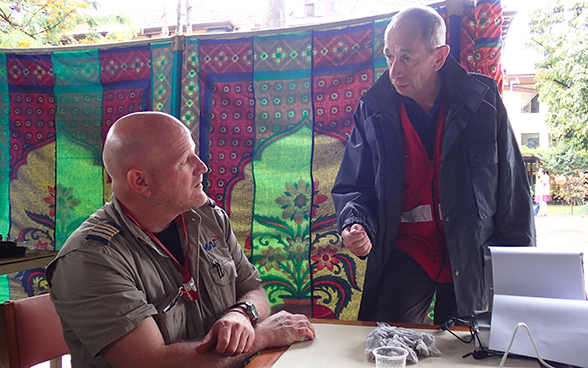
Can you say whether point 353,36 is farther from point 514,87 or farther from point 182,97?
point 514,87

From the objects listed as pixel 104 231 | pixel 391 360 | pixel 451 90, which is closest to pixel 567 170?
pixel 451 90

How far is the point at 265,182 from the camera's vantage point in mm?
2932

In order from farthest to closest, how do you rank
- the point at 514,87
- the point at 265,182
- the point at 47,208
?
the point at 514,87 < the point at 47,208 < the point at 265,182

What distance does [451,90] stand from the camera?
192 cm

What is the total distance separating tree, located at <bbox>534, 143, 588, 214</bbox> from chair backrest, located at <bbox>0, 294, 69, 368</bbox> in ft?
33.7

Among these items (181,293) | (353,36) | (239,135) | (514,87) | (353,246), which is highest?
(514,87)

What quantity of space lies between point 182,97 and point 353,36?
118cm

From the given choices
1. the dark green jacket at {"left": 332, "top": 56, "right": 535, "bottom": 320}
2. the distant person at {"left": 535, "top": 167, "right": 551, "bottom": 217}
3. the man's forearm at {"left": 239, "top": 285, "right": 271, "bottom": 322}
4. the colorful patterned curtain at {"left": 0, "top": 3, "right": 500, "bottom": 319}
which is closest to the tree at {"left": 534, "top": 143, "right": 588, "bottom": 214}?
the distant person at {"left": 535, "top": 167, "right": 551, "bottom": 217}

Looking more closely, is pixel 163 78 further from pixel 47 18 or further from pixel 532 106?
pixel 532 106

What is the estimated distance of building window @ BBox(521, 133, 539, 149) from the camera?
42.2 ft

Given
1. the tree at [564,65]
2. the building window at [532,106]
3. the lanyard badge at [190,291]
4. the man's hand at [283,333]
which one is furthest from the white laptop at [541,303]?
the building window at [532,106]

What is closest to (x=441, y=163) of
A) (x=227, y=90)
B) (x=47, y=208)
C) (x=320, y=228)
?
(x=320, y=228)

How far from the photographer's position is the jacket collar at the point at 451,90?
186cm

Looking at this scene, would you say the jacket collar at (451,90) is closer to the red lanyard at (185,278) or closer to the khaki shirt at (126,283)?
the khaki shirt at (126,283)
